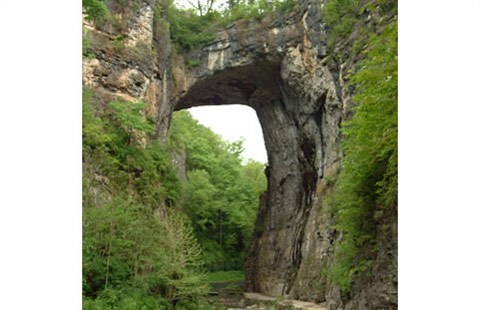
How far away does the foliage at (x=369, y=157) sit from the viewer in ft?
23.1

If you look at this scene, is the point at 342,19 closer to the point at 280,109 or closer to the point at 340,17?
the point at 340,17

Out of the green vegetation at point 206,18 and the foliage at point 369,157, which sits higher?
the green vegetation at point 206,18

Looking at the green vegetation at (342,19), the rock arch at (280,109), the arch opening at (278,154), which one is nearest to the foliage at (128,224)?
the rock arch at (280,109)

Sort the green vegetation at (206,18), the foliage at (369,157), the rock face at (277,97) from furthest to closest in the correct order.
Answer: the green vegetation at (206,18) → the rock face at (277,97) → the foliage at (369,157)

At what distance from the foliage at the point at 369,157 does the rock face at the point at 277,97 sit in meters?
4.95

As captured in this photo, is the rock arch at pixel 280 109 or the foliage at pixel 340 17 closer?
the foliage at pixel 340 17

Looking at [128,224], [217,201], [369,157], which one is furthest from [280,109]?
[369,157]

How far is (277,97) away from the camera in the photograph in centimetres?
2447

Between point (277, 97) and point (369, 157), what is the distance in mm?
16005

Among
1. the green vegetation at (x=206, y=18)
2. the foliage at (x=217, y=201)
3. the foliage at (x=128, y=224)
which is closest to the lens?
the foliage at (x=128, y=224)

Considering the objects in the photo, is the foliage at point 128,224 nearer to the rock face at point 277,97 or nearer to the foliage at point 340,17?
the rock face at point 277,97
